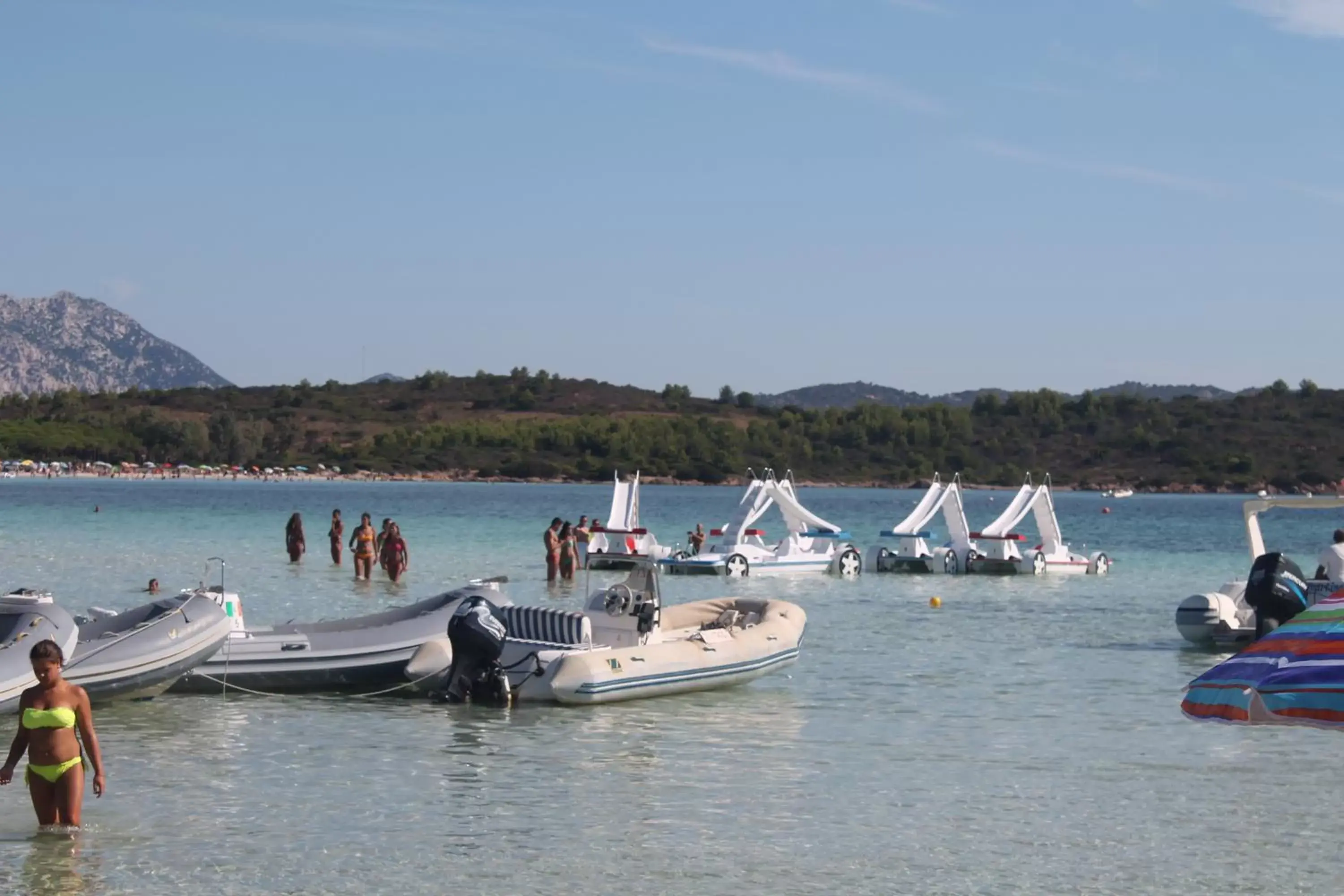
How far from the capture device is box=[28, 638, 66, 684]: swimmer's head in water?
34.1 ft

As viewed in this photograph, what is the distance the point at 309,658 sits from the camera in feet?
60.1

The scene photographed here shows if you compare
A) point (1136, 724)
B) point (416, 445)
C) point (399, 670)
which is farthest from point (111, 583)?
point (416, 445)

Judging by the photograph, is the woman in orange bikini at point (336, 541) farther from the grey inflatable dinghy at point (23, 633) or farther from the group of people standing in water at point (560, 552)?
the grey inflatable dinghy at point (23, 633)

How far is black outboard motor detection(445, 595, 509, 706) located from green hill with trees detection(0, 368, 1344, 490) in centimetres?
14946

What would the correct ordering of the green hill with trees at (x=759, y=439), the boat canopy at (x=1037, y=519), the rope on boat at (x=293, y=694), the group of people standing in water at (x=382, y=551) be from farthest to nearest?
1. the green hill with trees at (x=759, y=439)
2. the boat canopy at (x=1037, y=519)
3. the group of people standing in water at (x=382, y=551)
4. the rope on boat at (x=293, y=694)

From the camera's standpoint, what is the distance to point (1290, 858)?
1161 centimetres

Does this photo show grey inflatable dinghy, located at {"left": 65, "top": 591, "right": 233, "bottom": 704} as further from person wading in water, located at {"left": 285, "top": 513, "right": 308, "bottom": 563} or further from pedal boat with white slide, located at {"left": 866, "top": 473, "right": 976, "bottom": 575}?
pedal boat with white slide, located at {"left": 866, "top": 473, "right": 976, "bottom": 575}

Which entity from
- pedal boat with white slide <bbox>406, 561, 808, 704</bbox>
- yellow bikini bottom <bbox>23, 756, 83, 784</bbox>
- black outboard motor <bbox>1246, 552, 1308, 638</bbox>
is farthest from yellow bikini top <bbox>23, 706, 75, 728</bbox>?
black outboard motor <bbox>1246, 552, 1308, 638</bbox>

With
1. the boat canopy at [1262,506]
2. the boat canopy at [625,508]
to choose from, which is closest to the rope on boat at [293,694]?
the boat canopy at [1262,506]

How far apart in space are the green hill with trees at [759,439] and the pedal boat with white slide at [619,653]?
14708cm

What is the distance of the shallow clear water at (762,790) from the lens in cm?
1109

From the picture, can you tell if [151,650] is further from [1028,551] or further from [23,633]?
[1028,551]

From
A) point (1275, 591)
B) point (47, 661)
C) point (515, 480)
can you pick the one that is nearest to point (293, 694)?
point (47, 661)

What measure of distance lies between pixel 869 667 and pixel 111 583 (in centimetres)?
1737
